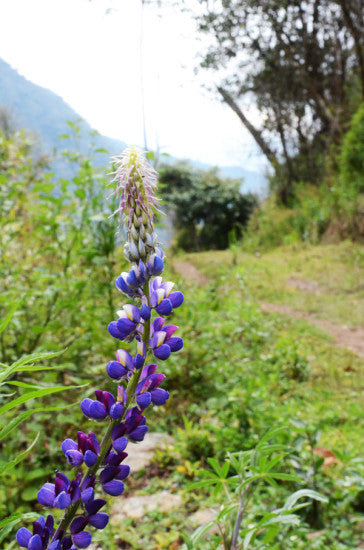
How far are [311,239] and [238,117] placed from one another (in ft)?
23.1

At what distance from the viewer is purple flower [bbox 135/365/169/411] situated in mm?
665

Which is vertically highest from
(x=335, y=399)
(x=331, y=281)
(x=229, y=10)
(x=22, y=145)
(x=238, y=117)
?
(x=229, y=10)

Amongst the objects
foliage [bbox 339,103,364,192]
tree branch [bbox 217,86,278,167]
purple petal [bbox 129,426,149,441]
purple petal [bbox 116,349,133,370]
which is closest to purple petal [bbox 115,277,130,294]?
purple petal [bbox 116,349,133,370]

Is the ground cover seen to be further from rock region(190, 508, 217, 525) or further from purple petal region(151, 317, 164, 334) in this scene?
purple petal region(151, 317, 164, 334)

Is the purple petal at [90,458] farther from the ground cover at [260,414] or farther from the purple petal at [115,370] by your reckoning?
the ground cover at [260,414]

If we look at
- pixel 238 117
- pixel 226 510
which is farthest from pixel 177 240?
pixel 226 510

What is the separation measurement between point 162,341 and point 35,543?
327 millimetres

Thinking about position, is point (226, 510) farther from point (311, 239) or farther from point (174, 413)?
point (311, 239)

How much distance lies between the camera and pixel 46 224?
270 centimetres

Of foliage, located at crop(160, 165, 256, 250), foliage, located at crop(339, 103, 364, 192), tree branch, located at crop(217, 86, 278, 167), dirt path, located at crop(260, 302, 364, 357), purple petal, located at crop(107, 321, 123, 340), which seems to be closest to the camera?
purple petal, located at crop(107, 321, 123, 340)

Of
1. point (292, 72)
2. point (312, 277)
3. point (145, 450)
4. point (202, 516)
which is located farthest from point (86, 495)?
point (292, 72)

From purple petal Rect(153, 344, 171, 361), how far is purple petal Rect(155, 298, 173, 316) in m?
0.05

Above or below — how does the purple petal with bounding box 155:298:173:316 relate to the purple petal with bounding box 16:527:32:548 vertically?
above

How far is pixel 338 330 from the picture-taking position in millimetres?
5465
